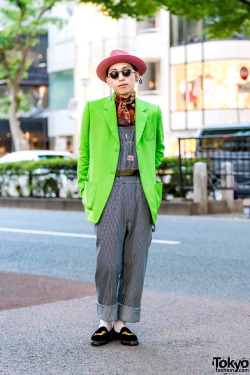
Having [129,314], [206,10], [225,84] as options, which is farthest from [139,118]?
[225,84]

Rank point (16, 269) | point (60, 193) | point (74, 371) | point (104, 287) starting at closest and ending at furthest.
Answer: point (74, 371) < point (104, 287) < point (16, 269) < point (60, 193)

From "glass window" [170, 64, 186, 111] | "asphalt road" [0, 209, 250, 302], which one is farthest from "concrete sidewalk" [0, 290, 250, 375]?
"glass window" [170, 64, 186, 111]

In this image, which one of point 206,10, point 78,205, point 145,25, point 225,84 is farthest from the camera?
point 145,25

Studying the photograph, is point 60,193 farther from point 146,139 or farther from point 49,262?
point 146,139

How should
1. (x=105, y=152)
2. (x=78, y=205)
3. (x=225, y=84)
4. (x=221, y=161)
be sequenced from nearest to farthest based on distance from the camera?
(x=105, y=152)
(x=221, y=161)
(x=78, y=205)
(x=225, y=84)

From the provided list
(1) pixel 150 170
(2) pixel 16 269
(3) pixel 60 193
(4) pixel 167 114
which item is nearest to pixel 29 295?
(2) pixel 16 269

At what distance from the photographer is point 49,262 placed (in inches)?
376

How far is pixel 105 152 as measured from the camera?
4.97 m

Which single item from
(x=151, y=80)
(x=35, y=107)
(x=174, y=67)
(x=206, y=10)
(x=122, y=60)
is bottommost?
(x=122, y=60)

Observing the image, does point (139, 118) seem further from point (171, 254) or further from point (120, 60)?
point (171, 254)

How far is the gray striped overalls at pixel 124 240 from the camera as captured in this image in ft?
16.3

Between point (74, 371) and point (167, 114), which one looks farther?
point (167, 114)

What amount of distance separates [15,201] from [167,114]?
23.4m

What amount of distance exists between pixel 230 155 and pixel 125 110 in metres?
12.2
